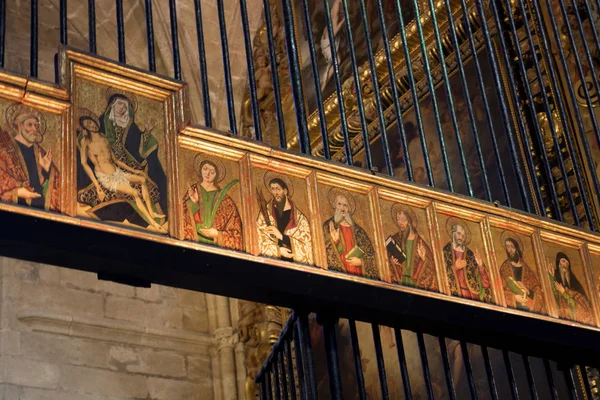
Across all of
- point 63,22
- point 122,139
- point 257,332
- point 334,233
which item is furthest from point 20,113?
point 257,332

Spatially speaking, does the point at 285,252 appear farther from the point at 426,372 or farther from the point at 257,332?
the point at 257,332

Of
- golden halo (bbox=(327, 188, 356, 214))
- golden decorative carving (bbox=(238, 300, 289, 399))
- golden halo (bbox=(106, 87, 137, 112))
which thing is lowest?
golden halo (bbox=(327, 188, 356, 214))

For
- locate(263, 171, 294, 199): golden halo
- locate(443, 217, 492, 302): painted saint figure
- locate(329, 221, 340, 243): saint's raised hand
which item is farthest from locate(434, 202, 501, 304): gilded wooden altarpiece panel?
locate(263, 171, 294, 199): golden halo

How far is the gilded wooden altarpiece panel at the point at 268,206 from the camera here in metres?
3.66

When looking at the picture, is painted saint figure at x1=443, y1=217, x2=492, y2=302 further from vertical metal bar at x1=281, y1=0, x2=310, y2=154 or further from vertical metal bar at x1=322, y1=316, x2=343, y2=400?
vertical metal bar at x1=281, y1=0, x2=310, y2=154

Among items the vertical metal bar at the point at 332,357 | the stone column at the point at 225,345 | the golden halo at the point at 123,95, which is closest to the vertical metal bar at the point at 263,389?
the vertical metal bar at the point at 332,357

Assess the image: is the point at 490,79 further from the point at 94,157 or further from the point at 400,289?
the point at 94,157

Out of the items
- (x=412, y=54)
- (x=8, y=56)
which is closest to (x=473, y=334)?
(x=412, y=54)

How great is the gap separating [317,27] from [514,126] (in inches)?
142

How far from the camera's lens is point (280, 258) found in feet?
12.9

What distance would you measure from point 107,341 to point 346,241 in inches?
226

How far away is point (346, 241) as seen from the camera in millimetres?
4176

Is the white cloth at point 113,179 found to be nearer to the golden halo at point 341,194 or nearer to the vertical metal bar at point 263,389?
the golden halo at point 341,194

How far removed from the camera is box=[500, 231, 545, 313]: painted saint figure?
459cm
